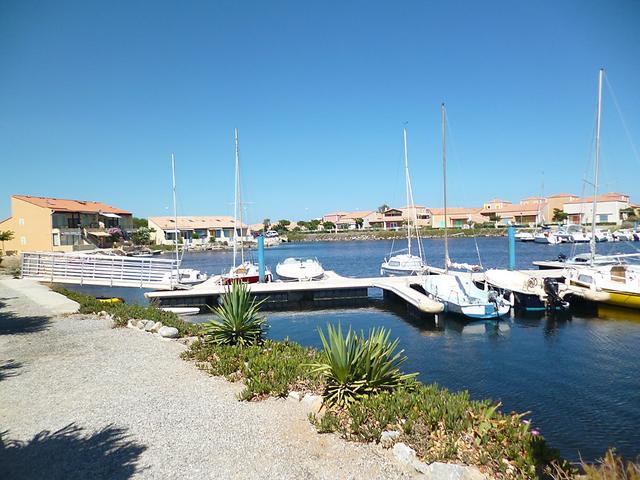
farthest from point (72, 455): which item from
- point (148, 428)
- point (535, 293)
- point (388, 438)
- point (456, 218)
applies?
point (456, 218)

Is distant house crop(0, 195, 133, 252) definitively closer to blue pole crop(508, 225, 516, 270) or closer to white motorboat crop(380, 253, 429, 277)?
white motorboat crop(380, 253, 429, 277)

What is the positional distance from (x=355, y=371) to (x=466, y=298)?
15615 mm

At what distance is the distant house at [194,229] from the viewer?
102812 millimetres

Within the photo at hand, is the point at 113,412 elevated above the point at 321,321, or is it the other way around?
the point at 113,412

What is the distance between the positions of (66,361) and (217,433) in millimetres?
5912

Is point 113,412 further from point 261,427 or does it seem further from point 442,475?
point 442,475

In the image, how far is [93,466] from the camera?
19.0 ft

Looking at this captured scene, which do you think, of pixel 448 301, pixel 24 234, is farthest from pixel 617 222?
pixel 24 234

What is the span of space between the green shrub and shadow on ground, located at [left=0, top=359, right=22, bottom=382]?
3614 mm

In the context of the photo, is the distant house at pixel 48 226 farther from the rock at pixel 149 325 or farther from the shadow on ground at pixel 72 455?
the shadow on ground at pixel 72 455

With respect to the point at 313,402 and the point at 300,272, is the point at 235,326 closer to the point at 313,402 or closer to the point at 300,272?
the point at 313,402

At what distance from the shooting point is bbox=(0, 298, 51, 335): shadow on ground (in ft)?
46.6

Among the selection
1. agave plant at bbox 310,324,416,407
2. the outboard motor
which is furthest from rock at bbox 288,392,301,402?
the outboard motor

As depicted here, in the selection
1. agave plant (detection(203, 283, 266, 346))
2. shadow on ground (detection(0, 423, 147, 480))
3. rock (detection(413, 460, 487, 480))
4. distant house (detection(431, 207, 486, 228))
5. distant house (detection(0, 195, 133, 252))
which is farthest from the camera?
distant house (detection(431, 207, 486, 228))
